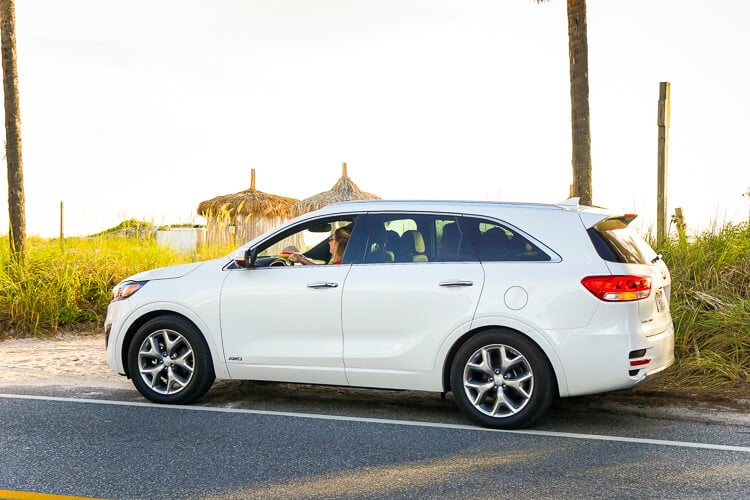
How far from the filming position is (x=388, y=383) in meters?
7.39

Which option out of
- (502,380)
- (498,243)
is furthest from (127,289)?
(502,380)

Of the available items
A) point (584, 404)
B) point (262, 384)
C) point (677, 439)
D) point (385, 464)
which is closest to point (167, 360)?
point (262, 384)

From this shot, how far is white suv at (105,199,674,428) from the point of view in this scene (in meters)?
6.82

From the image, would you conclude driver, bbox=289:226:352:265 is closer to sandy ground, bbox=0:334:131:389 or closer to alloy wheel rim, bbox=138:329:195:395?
alloy wheel rim, bbox=138:329:195:395

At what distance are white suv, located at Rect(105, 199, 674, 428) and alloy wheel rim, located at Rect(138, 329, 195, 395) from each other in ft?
0.04

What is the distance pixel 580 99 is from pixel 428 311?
7737 millimetres

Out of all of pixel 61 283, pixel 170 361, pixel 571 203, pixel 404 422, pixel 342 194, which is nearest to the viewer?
pixel 571 203

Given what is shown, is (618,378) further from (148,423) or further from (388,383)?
(148,423)

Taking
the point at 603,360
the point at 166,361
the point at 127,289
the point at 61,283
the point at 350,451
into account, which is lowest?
the point at 350,451

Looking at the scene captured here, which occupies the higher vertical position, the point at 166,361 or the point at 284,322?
the point at 284,322

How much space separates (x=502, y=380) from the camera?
7.00m

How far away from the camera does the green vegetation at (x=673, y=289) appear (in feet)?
31.7

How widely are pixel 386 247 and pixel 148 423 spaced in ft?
8.44

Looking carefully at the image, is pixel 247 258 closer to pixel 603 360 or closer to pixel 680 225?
pixel 603 360
